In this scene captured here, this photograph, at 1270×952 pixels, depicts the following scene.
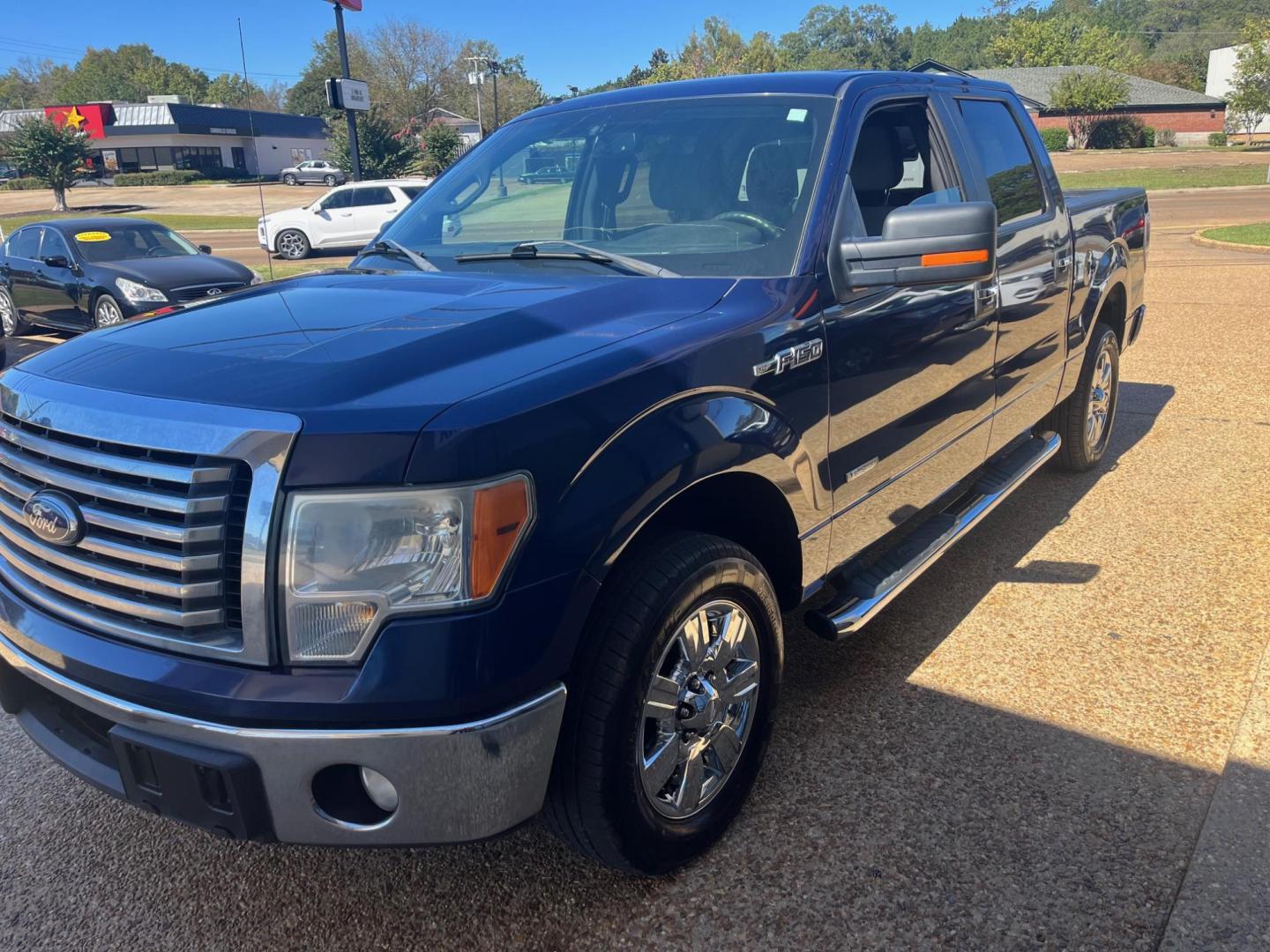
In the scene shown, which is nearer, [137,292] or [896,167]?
[896,167]

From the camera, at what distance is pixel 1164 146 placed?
2958 inches

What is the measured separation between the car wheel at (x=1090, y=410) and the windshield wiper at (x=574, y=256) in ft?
10.4

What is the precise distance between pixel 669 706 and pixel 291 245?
21.2 m

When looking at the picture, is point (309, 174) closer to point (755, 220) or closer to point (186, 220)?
point (186, 220)

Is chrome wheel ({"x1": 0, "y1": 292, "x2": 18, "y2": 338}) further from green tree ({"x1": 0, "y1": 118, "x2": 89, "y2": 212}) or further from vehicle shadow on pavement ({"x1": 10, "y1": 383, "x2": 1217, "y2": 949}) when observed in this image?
green tree ({"x1": 0, "y1": 118, "x2": 89, "y2": 212})

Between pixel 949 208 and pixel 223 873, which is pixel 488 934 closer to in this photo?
pixel 223 873

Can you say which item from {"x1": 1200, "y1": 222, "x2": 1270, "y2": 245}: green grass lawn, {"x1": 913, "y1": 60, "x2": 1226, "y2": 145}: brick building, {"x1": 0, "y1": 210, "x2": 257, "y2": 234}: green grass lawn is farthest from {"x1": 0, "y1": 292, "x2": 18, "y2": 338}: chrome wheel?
{"x1": 913, "y1": 60, "x2": 1226, "y2": 145}: brick building

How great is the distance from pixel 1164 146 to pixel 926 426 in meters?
85.0

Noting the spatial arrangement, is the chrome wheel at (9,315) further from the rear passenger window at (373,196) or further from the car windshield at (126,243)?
the rear passenger window at (373,196)

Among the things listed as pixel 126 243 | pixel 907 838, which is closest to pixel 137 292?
pixel 126 243

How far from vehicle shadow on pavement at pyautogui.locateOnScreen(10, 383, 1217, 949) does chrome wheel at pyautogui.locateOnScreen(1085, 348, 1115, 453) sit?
9.20ft

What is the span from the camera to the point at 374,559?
1.91 metres

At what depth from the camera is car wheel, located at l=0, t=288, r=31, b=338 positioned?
1283cm

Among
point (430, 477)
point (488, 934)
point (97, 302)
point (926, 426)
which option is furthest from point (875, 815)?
point (97, 302)
